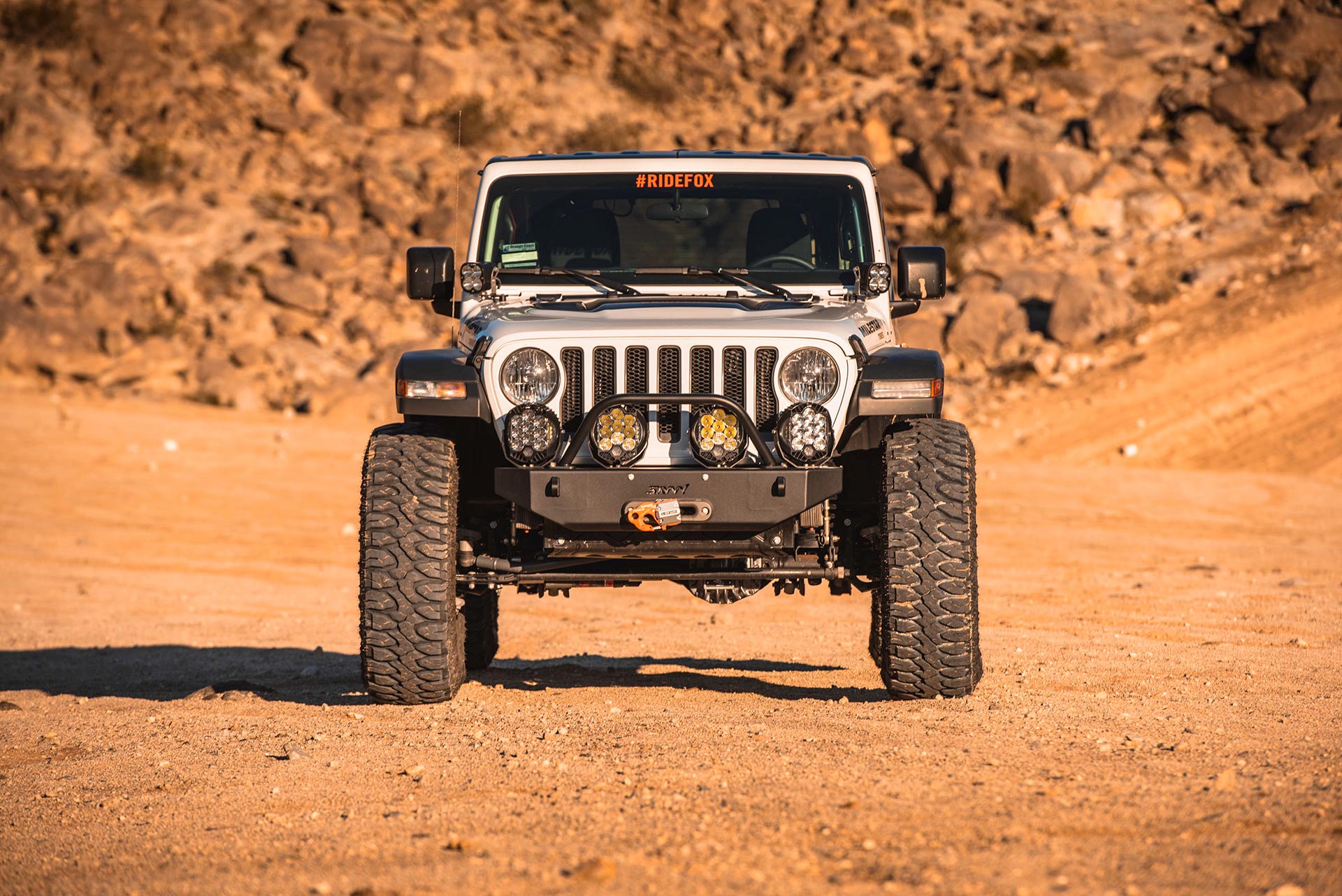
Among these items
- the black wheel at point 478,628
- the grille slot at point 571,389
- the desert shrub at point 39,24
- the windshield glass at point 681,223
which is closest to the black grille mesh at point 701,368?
the grille slot at point 571,389

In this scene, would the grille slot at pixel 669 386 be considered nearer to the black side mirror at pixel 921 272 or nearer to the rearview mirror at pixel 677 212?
the rearview mirror at pixel 677 212

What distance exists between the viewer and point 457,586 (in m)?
6.76

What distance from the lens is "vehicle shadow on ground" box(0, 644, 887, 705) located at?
7.55 metres

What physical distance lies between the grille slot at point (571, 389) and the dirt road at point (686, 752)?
50.8 inches

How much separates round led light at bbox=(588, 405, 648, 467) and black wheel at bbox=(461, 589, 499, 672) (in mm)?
2560

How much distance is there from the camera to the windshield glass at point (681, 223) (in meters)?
7.57

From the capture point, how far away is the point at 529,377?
6277 mm

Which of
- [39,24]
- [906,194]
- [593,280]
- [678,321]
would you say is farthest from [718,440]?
[39,24]

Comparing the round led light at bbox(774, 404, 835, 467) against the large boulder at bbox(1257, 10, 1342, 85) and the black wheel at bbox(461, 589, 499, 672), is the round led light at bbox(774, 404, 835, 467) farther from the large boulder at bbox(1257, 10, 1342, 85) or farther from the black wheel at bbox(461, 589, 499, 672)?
the large boulder at bbox(1257, 10, 1342, 85)

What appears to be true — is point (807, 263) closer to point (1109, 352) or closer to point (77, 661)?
point (77, 661)

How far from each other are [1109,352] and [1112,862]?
22.3 m

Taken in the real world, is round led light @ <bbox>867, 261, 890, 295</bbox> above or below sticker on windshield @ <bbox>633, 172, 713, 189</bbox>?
below

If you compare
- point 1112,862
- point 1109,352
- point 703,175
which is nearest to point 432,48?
point 1109,352

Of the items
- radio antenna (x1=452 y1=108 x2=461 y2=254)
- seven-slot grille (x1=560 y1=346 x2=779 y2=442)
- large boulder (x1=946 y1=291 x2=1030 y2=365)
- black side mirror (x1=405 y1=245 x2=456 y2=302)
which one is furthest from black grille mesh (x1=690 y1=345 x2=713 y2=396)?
large boulder (x1=946 y1=291 x2=1030 y2=365)
